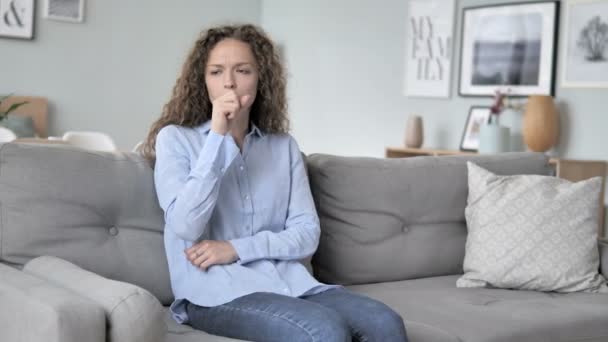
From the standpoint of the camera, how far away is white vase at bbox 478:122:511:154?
5039mm

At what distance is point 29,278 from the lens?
1.76 meters

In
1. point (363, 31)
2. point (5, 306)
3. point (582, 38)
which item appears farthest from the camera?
point (363, 31)

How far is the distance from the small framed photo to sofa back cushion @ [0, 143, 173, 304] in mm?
3562

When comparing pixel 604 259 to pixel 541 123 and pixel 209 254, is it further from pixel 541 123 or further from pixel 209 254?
pixel 541 123

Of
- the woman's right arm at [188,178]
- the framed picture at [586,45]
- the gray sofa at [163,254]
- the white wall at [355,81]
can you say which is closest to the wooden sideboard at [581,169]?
the white wall at [355,81]

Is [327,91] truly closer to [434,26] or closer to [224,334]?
[434,26]

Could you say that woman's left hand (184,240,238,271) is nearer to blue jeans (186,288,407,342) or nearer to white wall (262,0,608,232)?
blue jeans (186,288,407,342)

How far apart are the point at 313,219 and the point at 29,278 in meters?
0.75

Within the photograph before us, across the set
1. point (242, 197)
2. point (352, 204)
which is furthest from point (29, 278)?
point (352, 204)

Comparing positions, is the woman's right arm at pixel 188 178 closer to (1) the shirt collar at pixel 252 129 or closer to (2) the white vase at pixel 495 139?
(1) the shirt collar at pixel 252 129

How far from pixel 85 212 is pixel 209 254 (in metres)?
0.35

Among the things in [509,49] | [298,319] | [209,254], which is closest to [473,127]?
[509,49]

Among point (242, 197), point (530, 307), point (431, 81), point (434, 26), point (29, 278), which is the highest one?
point (434, 26)

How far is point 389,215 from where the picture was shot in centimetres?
265
